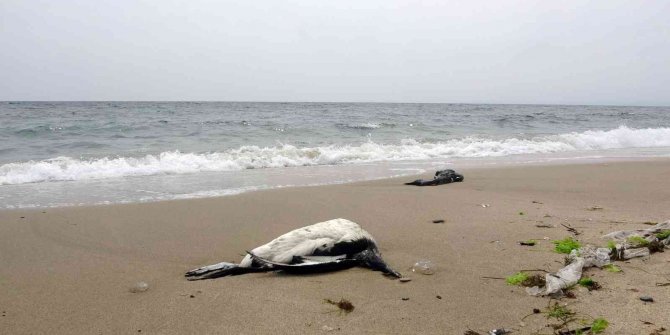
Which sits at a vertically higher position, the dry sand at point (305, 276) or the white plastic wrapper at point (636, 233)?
the white plastic wrapper at point (636, 233)

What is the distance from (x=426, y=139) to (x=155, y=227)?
1514 centimetres

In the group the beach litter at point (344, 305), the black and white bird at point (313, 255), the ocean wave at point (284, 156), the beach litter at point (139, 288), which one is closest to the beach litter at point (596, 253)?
the black and white bird at point (313, 255)

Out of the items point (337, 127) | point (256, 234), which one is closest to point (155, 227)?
point (256, 234)

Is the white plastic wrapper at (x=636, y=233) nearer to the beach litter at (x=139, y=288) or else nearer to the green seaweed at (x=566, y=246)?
the green seaweed at (x=566, y=246)

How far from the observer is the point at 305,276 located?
12.1 feet

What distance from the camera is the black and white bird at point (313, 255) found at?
12.2 feet

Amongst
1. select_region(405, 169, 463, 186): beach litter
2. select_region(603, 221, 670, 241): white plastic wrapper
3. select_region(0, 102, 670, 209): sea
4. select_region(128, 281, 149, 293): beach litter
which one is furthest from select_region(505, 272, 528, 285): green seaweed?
select_region(0, 102, 670, 209): sea

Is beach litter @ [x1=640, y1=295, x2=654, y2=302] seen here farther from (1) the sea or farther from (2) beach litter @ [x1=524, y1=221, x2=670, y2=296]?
(1) the sea

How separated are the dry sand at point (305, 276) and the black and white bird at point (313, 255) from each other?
4.1 inches

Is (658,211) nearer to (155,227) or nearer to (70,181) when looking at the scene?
(155,227)

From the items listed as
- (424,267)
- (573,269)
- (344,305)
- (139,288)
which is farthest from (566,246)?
(139,288)

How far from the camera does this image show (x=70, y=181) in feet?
30.1

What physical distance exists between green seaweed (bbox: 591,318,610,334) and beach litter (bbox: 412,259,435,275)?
1291mm

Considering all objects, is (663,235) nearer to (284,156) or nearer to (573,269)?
(573,269)
